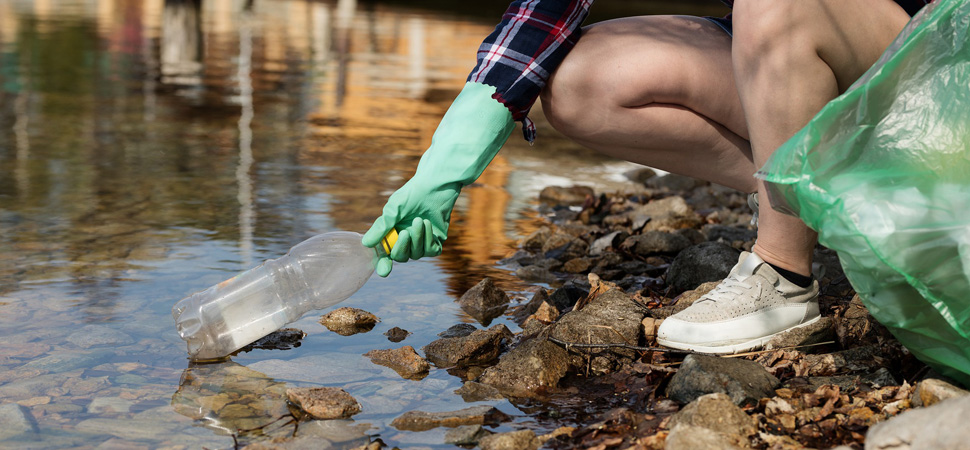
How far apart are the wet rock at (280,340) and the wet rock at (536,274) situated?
896 mm

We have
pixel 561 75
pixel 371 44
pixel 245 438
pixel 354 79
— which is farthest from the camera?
pixel 371 44

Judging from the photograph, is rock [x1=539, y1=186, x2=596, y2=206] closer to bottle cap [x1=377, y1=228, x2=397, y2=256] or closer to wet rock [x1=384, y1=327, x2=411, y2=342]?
wet rock [x1=384, y1=327, x2=411, y2=342]

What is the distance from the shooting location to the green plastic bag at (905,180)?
72.4 inches

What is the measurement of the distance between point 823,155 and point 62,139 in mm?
4461

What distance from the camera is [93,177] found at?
14.3 feet

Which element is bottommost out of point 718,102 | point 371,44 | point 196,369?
point 371,44

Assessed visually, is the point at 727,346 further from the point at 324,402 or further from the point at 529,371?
the point at 324,402

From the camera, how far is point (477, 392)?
7.18 feet

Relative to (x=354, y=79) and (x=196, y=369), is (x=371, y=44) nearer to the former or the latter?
(x=354, y=79)

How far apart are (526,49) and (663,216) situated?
169cm

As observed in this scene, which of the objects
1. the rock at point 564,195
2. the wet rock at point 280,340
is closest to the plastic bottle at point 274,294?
the wet rock at point 280,340

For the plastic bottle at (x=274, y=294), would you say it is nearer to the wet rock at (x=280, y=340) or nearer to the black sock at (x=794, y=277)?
the wet rock at (x=280, y=340)

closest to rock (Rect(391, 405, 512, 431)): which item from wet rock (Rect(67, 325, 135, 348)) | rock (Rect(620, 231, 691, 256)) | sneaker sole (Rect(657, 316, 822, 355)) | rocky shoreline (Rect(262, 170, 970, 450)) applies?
rocky shoreline (Rect(262, 170, 970, 450))

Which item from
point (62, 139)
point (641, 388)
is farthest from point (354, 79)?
point (641, 388)
